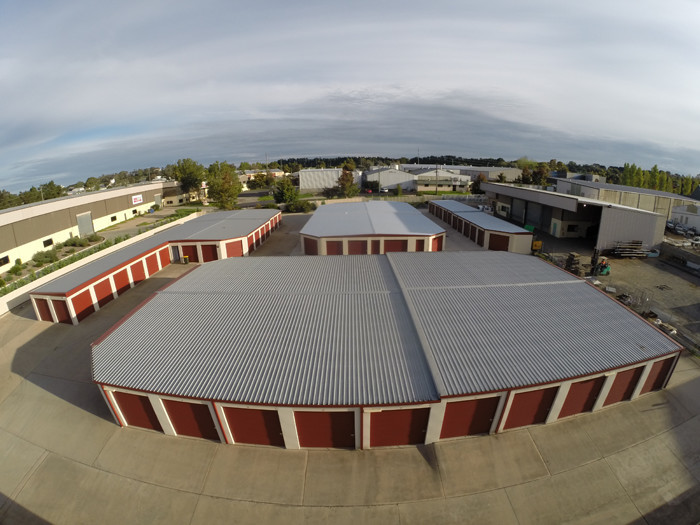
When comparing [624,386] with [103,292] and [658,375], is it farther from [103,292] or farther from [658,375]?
[103,292]

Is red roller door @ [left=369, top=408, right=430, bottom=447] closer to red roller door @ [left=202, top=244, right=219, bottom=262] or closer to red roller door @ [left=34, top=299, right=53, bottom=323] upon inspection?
red roller door @ [left=34, top=299, right=53, bottom=323]

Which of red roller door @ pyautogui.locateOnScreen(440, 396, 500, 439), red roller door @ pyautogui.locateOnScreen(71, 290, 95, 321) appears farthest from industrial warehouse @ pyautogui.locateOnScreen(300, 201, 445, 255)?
red roller door @ pyautogui.locateOnScreen(440, 396, 500, 439)

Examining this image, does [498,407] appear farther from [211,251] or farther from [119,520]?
[211,251]

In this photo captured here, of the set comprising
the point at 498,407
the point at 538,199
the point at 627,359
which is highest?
the point at 538,199

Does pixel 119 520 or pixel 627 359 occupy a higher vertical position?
pixel 627 359

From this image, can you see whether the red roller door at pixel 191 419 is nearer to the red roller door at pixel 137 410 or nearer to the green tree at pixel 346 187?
the red roller door at pixel 137 410

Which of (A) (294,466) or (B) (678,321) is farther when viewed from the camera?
(B) (678,321)

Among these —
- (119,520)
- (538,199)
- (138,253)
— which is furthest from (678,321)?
(138,253)
